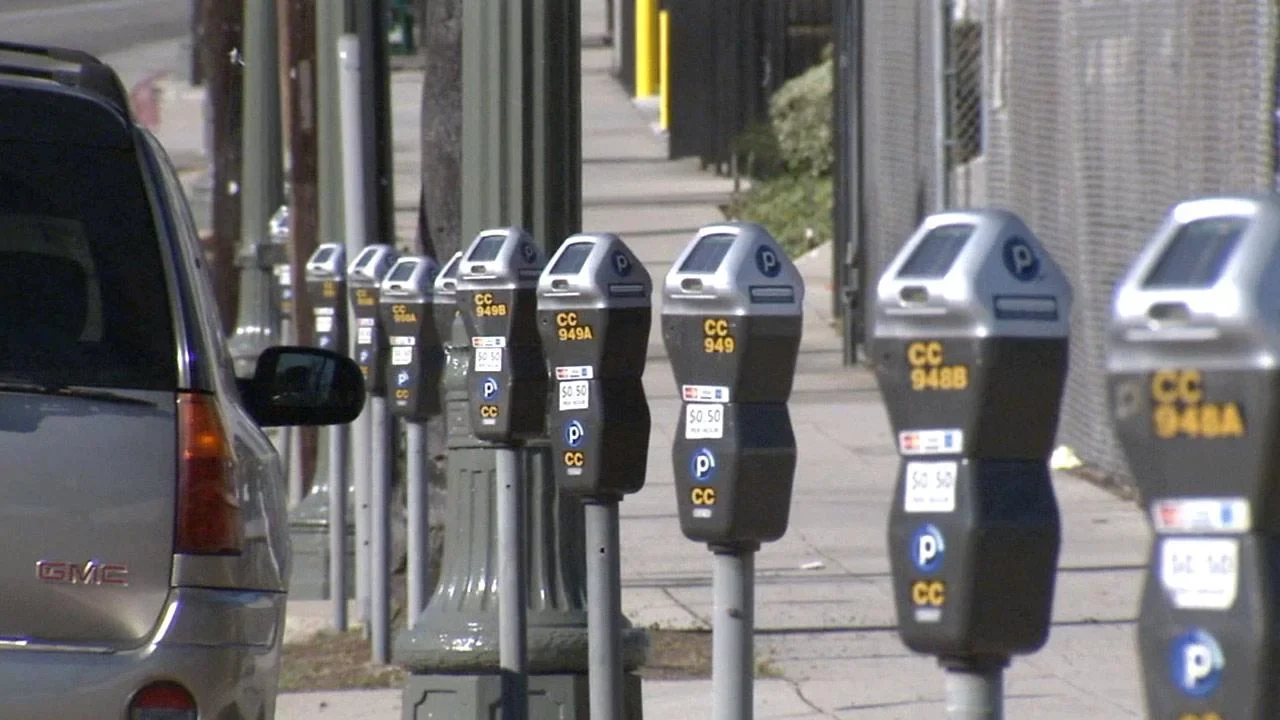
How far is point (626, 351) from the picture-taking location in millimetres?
4699

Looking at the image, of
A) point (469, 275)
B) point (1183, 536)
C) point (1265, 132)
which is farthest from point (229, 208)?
point (1183, 536)

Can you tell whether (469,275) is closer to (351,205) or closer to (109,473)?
(109,473)

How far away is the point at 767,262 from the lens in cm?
406

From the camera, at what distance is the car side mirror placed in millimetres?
4773

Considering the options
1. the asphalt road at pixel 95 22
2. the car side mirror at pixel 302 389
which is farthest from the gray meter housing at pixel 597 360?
the asphalt road at pixel 95 22

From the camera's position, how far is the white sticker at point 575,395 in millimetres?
4707

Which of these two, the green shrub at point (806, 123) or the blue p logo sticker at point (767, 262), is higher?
the blue p logo sticker at point (767, 262)

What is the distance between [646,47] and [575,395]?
28106mm

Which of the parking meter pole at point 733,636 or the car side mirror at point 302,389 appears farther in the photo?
the car side mirror at point 302,389

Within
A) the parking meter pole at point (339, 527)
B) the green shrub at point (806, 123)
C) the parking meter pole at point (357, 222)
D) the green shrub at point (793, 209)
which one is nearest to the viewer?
the parking meter pole at point (357, 222)

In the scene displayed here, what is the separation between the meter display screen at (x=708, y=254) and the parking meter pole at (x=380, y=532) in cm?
370

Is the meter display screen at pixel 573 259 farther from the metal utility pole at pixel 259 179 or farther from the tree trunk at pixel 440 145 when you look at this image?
the metal utility pole at pixel 259 179

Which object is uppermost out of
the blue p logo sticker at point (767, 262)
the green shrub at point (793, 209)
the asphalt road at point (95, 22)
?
the blue p logo sticker at point (767, 262)

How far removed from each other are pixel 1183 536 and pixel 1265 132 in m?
5.81
